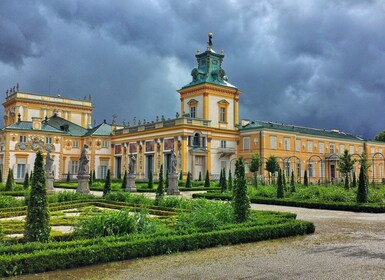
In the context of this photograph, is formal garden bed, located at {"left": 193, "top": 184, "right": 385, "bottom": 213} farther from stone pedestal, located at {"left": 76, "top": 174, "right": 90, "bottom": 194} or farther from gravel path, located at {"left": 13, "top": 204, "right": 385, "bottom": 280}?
gravel path, located at {"left": 13, "top": 204, "right": 385, "bottom": 280}

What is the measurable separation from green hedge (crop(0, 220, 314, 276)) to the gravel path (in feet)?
0.69

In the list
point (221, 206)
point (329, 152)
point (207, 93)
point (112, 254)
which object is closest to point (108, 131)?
point (207, 93)

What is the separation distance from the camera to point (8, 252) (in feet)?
25.8

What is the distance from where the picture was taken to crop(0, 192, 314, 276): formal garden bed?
7.84 metres

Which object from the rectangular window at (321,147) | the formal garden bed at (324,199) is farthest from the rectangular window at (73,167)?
the formal garden bed at (324,199)

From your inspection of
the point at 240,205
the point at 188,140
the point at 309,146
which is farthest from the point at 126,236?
the point at 309,146

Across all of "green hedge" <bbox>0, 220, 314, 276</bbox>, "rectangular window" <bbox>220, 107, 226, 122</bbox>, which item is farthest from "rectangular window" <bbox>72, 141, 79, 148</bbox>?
"green hedge" <bbox>0, 220, 314, 276</bbox>

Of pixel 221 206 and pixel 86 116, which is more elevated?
pixel 86 116

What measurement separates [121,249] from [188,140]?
3913 centimetres

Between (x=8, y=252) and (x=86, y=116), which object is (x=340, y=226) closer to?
(x=8, y=252)

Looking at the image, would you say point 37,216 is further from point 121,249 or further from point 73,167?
point 73,167

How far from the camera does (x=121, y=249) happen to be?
8.57 m

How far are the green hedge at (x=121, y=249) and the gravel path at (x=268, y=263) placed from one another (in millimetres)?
210

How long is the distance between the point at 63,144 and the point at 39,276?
51.4 m
